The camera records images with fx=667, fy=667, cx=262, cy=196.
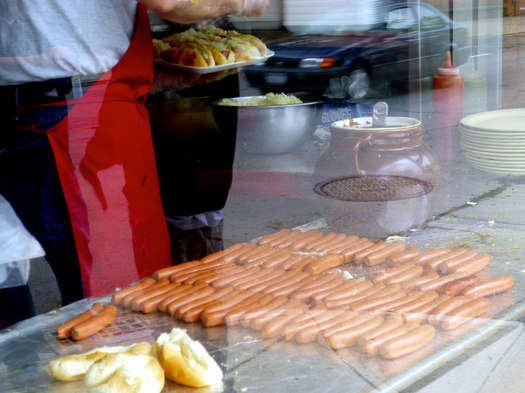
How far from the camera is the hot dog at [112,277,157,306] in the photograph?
1.22 meters

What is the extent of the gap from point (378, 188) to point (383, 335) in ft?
2.20

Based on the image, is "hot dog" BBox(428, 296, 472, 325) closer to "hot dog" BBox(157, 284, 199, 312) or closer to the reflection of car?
"hot dog" BBox(157, 284, 199, 312)

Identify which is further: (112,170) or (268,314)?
(112,170)

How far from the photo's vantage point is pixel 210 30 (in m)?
1.46

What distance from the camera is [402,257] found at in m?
1.32

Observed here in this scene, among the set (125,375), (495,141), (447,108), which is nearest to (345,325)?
(125,375)

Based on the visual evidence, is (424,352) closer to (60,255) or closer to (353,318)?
(353,318)

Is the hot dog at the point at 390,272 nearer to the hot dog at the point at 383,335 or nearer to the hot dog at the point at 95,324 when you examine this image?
the hot dog at the point at 383,335

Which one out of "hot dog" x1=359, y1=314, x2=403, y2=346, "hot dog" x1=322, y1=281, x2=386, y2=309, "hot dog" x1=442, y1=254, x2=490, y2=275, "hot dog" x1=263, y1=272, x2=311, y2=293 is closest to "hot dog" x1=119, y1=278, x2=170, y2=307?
"hot dog" x1=263, y1=272, x2=311, y2=293

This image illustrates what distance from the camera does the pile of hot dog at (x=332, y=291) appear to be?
1.03 meters

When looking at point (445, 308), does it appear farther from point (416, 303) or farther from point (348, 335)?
point (348, 335)

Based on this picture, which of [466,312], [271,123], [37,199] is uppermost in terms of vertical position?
[271,123]

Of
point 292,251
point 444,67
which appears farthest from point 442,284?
point 444,67

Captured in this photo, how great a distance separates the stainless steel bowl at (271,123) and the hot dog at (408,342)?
2.54 feet
